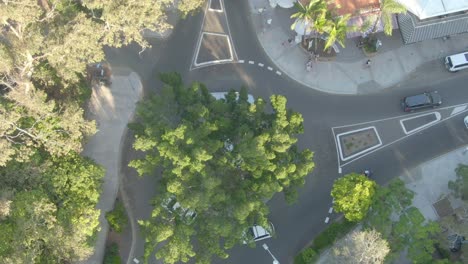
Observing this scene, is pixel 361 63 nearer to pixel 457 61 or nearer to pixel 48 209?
pixel 457 61

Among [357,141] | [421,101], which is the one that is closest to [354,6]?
[421,101]

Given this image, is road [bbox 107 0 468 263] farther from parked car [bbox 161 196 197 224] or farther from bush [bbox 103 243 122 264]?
parked car [bbox 161 196 197 224]

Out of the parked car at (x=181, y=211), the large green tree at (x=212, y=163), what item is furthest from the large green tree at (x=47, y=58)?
the parked car at (x=181, y=211)

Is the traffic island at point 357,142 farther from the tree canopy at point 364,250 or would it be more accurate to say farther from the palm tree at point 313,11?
the palm tree at point 313,11

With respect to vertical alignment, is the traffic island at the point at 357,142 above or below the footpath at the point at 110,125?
below

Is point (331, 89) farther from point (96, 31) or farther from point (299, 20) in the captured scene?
point (96, 31)
